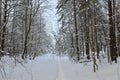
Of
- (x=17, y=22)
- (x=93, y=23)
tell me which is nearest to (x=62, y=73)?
(x=93, y=23)

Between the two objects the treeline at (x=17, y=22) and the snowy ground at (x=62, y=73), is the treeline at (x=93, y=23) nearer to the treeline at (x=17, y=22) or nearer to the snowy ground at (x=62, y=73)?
the snowy ground at (x=62, y=73)

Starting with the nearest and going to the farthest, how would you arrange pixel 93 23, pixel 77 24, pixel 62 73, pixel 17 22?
pixel 62 73 < pixel 93 23 < pixel 77 24 < pixel 17 22

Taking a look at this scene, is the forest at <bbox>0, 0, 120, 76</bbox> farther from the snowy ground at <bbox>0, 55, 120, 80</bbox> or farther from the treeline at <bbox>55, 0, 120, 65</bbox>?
the snowy ground at <bbox>0, 55, 120, 80</bbox>

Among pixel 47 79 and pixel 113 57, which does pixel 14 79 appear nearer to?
pixel 47 79

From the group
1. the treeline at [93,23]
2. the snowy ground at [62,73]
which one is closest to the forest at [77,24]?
the treeline at [93,23]

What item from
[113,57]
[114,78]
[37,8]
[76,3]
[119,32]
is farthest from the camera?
[119,32]

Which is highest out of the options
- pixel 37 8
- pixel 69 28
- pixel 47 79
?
pixel 37 8

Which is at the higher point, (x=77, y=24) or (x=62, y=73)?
(x=77, y=24)

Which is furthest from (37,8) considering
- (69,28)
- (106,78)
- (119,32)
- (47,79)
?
(106,78)

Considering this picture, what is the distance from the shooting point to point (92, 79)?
11.8 metres

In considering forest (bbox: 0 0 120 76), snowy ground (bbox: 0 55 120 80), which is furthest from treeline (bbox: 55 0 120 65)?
snowy ground (bbox: 0 55 120 80)

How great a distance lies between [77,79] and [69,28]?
26442 mm

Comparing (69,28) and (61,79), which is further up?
(69,28)

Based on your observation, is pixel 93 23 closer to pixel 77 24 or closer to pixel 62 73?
pixel 62 73
